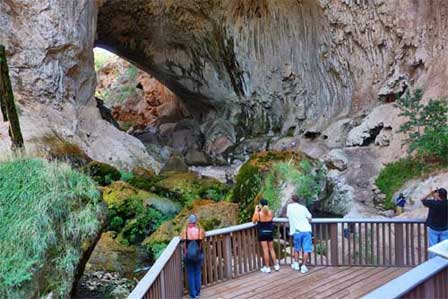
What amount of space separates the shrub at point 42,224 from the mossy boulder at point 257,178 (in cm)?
415

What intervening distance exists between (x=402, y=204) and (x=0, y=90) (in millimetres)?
10939

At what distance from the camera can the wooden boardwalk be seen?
582cm

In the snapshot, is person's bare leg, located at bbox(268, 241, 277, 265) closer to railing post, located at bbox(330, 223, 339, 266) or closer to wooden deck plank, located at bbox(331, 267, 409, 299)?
railing post, located at bbox(330, 223, 339, 266)

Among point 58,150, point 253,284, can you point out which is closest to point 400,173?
point 253,284

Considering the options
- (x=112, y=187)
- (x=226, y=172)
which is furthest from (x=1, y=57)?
(x=226, y=172)

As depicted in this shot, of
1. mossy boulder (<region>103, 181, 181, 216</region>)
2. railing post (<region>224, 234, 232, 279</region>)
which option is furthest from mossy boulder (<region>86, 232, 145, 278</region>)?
railing post (<region>224, 234, 232, 279</region>)

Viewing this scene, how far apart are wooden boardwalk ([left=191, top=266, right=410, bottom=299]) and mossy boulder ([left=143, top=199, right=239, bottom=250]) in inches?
134

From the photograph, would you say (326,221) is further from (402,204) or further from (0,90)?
(0,90)

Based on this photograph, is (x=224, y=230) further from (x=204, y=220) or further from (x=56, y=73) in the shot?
(x=56, y=73)

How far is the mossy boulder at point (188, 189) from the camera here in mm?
12477

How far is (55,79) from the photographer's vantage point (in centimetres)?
1667

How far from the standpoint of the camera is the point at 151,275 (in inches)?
170

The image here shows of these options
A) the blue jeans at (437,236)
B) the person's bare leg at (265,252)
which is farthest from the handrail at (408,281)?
the person's bare leg at (265,252)

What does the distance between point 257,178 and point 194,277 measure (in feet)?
17.3
